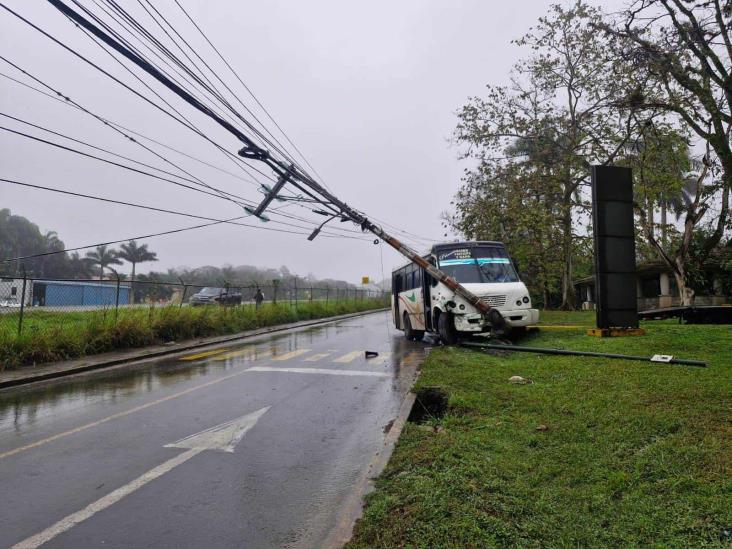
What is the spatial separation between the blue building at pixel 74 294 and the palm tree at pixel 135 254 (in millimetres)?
56395

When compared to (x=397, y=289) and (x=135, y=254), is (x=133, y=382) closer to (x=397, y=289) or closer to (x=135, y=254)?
(x=397, y=289)

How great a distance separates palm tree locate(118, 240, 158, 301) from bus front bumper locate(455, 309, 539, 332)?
2901 inches

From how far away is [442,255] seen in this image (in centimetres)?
1421

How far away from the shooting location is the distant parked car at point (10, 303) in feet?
40.1

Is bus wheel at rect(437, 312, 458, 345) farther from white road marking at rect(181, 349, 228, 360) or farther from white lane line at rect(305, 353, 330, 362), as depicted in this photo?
white road marking at rect(181, 349, 228, 360)

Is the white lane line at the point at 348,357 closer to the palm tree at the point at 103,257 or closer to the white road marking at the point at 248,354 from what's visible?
the white road marking at the point at 248,354

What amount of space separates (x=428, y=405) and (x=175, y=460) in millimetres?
3473

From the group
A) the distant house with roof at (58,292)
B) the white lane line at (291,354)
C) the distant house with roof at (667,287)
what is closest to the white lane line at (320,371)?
the white lane line at (291,354)

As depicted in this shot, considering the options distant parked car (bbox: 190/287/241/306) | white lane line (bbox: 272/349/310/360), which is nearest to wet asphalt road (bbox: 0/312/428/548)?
white lane line (bbox: 272/349/310/360)

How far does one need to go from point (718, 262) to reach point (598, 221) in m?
19.1

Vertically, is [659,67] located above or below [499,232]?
above

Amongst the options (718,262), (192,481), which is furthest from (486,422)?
(718,262)

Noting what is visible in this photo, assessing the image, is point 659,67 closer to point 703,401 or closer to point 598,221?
point 598,221

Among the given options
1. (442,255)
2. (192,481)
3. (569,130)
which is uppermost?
(569,130)
